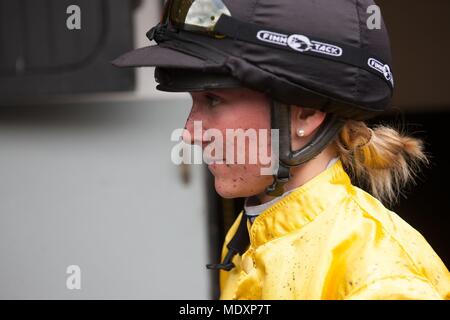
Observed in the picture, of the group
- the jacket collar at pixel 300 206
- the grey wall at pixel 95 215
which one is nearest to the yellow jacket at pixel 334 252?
the jacket collar at pixel 300 206

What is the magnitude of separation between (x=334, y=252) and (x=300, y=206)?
16 centimetres

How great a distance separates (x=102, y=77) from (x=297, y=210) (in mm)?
1157

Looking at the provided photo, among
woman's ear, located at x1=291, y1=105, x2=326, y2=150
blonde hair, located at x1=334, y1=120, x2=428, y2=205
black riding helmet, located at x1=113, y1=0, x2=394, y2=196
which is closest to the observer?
black riding helmet, located at x1=113, y1=0, x2=394, y2=196

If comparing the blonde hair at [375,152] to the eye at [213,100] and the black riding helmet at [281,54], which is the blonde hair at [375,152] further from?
the eye at [213,100]

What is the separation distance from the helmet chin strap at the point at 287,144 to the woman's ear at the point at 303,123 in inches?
0.8

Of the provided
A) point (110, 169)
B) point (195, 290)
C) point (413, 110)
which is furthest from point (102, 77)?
point (413, 110)

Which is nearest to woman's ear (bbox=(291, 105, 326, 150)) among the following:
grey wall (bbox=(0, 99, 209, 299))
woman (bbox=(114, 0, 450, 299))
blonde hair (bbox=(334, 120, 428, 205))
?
woman (bbox=(114, 0, 450, 299))

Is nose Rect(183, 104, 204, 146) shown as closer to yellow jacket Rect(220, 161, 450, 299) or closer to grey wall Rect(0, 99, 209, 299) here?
yellow jacket Rect(220, 161, 450, 299)

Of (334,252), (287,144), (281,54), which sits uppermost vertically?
(281,54)

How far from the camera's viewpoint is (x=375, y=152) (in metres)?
1.69

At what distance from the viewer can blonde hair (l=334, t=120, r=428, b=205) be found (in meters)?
1.63

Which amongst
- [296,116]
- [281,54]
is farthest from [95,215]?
[281,54]

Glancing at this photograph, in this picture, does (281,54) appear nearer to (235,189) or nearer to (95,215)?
(235,189)

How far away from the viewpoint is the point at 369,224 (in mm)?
1394
